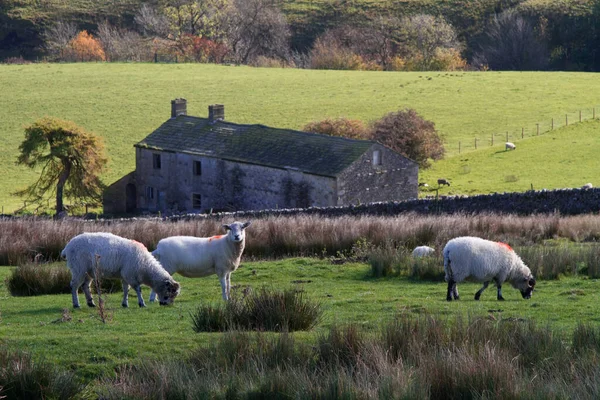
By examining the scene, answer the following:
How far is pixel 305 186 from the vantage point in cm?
4988

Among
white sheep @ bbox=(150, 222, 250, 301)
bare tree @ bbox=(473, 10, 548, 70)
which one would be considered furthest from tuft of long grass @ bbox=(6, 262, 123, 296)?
bare tree @ bbox=(473, 10, 548, 70)

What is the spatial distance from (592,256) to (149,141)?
3756 centimetres

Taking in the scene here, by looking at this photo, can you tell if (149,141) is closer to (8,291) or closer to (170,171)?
(170,171)

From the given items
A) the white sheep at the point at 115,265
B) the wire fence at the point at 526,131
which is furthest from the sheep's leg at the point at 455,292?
the wire fence at the point at 526,131

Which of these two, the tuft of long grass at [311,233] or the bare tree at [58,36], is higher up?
the bare tree at [58,36]

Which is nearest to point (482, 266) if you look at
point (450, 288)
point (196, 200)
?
point (450, 288)

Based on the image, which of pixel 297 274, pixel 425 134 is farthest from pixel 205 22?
pixel 297 274

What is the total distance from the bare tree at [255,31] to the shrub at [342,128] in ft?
178

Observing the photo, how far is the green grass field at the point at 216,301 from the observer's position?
15.8 meters

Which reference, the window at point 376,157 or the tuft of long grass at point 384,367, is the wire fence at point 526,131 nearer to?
the window at point 376,157

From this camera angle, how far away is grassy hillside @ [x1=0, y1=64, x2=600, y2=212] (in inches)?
2874

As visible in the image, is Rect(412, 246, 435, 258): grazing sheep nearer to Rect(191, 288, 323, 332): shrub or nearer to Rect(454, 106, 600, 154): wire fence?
Rect(191, 288, 323, 332): shrub

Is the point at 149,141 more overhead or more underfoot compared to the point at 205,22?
more underfoot

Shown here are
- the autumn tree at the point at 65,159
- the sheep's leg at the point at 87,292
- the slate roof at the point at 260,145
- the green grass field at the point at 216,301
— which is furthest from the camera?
the autumn tree at the point at 65,159
